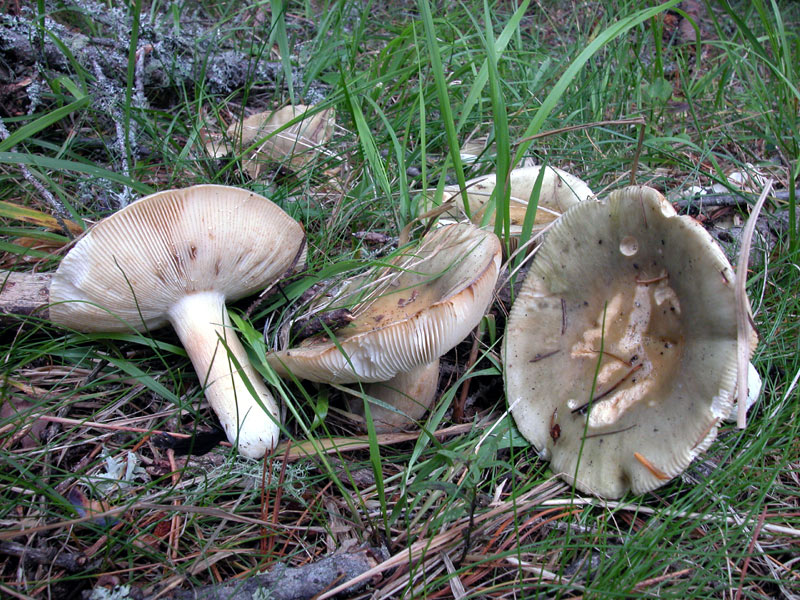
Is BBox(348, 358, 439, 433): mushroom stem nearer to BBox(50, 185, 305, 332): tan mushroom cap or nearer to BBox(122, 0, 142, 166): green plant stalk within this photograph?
BBox(50, 185, 305, 332): tan mushroom cap

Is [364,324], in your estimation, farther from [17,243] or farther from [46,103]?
[46,103]

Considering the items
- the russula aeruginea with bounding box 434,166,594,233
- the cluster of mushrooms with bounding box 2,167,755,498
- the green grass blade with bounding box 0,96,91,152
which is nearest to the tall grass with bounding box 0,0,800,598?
the green grass blade with bounding box 0,96,91,152

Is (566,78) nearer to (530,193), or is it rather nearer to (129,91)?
(530,193)

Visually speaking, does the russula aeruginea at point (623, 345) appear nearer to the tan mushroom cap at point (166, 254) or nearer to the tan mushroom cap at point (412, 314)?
the tan mushroom cap at point (412, 314)

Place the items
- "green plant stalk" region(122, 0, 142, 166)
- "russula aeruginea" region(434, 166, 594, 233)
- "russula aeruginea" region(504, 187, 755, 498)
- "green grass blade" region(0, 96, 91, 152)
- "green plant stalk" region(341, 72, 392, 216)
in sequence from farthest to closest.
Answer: "green plant stalk" region(341, 72, 392, 216), "russula aeruginea" region(434, 166, 594, 233), "green plant stalk" region(122, 0, 142, 166), "green grass blade" region(0, 96, 91, 152), "russula aeruginea" region(504, 187, 755, 498)

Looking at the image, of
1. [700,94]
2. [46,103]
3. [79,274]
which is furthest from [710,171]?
[46,103]

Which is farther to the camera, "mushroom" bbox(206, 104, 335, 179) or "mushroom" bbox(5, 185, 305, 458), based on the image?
"mushroom" bbox(206, 104, 335, 179)

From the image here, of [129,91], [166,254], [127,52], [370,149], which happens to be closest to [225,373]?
[166,254]
